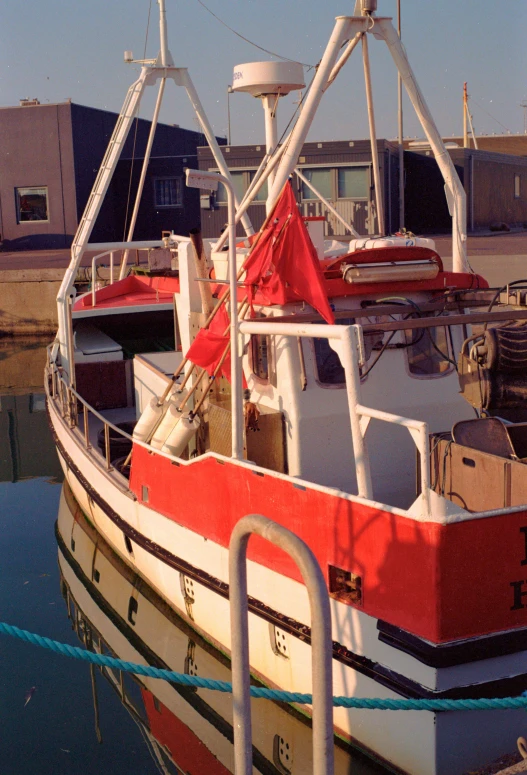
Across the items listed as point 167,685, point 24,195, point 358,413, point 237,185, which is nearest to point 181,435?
point 167,685

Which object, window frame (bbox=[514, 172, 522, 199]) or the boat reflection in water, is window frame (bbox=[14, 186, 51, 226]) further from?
the boat reflection in water

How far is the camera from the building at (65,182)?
40500 millimetres

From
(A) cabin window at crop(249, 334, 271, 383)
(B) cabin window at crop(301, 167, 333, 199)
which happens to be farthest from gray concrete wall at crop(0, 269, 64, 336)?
(A) cabin window at crop(249, 334, 271, 383)

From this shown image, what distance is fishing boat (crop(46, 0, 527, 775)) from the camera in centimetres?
575

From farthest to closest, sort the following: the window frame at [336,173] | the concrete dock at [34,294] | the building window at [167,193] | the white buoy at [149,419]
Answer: the building window at [167,193] < the window frame at [336,173] < the concrete dock at [34,294] < the white buoy at [149,419]

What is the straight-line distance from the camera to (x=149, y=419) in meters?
9.06

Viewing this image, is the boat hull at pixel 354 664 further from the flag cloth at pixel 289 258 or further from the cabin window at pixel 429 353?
the cabin window at pixel 429 353

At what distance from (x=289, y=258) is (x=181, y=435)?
2.12 meters

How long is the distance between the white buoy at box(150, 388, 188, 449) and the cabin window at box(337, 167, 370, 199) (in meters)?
26.0

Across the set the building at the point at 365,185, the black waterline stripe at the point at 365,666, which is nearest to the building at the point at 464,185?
the building at the point at 365,185

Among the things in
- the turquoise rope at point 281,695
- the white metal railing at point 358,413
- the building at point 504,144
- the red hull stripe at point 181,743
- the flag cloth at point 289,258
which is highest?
→ the building at point 504,144

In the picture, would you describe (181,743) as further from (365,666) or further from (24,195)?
(24,195)

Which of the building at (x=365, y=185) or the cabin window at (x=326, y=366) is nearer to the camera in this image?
Answer: the cabin window at (x=326, y=366)

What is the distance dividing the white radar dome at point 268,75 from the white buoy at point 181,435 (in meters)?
4.02
